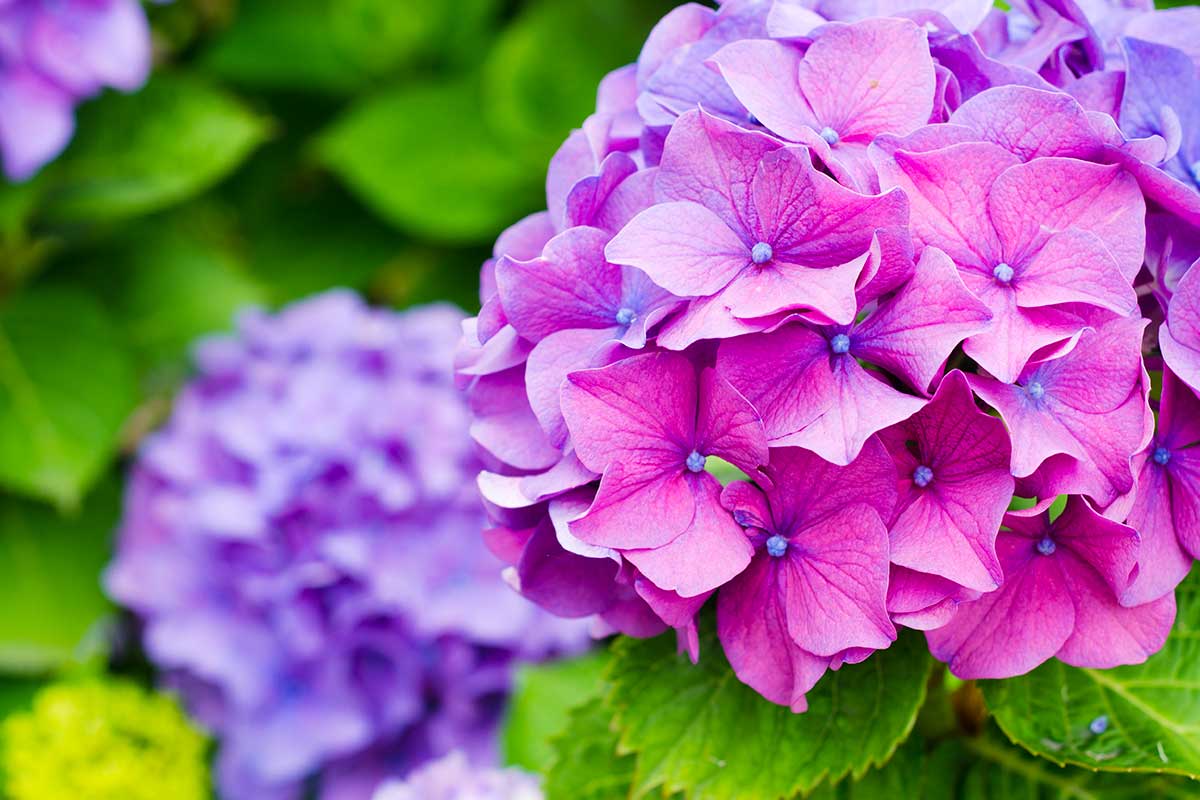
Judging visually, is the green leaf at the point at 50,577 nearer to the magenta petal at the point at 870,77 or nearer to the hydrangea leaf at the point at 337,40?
the hydrangea leaf at the point at 337,40

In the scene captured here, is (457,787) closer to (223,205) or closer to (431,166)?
(431,166)

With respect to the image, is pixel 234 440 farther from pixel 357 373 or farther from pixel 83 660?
pixel 83 660

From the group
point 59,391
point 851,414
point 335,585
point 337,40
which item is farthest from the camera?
point 337,40

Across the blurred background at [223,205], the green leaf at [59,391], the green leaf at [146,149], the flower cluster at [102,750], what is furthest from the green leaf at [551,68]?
the flower cluster at [102,750]

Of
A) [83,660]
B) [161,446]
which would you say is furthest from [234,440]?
[83,660]

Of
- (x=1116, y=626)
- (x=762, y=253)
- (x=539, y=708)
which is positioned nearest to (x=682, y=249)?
(x=762, y=253)

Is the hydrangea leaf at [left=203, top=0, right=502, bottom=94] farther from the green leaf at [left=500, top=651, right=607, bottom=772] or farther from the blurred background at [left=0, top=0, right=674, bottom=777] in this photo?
the green leaf at [left=500, top=651, right=607, bottom=772]
